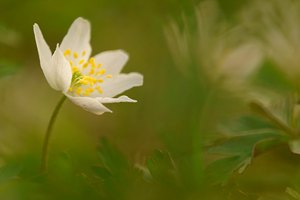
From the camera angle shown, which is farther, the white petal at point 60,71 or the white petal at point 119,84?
the white petal at point 119,84

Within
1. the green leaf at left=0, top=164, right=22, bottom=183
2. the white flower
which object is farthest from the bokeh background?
the white flower

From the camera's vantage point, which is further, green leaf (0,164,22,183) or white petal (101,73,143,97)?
white petal (101,73,143,97)

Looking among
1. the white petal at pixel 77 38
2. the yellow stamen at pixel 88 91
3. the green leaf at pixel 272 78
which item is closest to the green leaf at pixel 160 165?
the yellow stamen at pixel 88 91

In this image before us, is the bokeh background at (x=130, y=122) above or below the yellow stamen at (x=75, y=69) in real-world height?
below

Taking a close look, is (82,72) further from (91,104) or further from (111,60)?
(91,104)

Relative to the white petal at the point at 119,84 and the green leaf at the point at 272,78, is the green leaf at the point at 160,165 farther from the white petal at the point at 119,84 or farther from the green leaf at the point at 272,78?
the green leaf at the point at 272,78

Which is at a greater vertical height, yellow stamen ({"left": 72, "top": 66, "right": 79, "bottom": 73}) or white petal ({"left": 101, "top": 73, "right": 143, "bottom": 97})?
yellow stamen ({"left": 72, "top": 66, "right": 79, "bottom": 73})

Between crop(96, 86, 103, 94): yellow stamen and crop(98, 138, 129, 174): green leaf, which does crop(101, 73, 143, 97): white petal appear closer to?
crop(96, 86, 103, 94): yellow stamen

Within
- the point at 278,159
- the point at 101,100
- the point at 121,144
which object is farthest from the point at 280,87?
the point at 101,100
